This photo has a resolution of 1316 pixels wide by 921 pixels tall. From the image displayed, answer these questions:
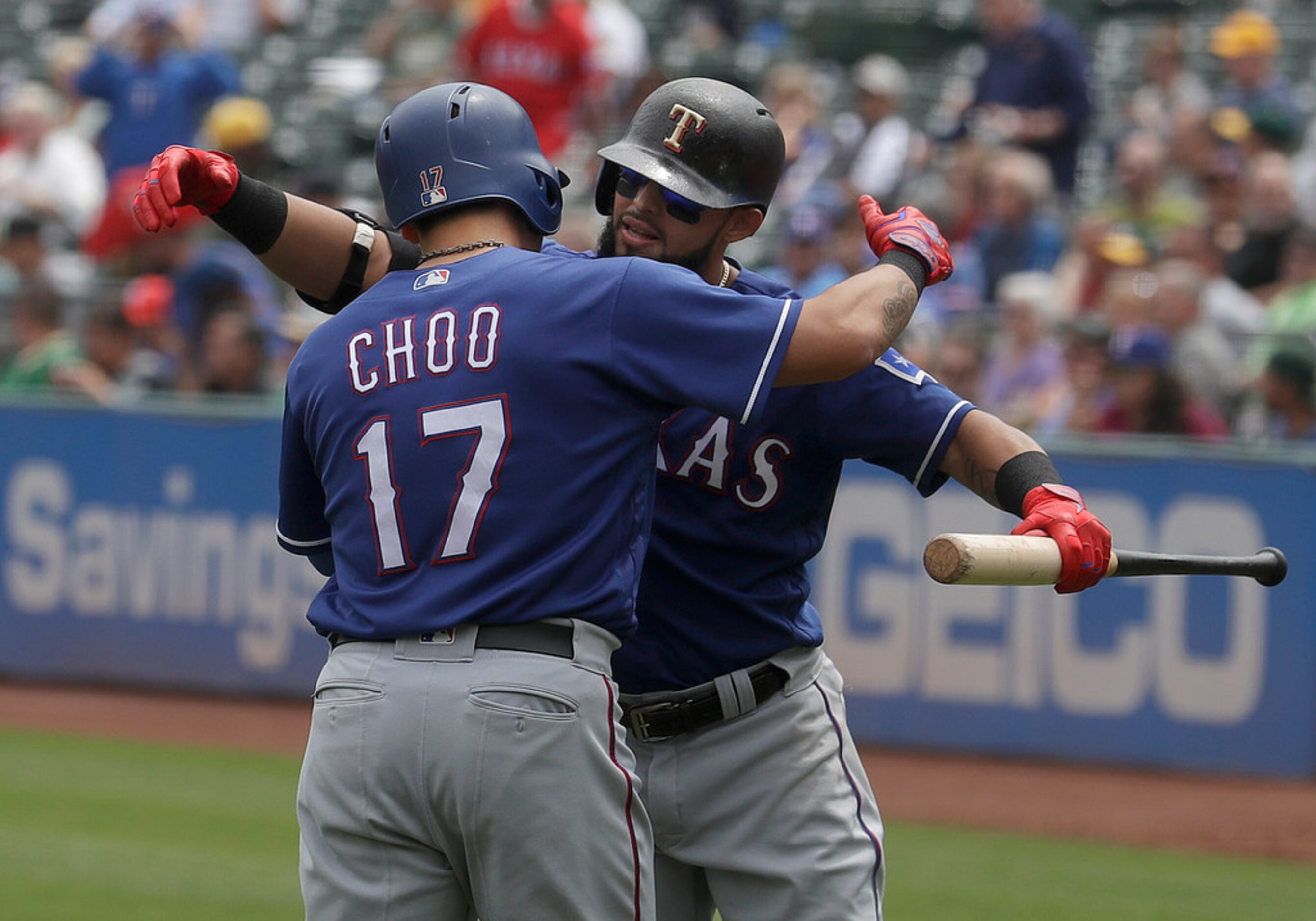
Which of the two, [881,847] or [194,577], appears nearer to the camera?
[881,847]

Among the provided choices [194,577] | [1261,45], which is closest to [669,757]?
[194,577]

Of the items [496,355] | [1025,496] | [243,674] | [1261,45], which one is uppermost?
[1261,45]

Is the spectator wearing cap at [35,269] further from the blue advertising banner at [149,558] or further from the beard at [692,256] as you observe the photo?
the beard at [692,256]

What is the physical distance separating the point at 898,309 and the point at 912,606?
588cm

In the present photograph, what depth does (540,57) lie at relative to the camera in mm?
12484

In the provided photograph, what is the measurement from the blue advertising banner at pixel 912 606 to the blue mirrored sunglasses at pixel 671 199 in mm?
5179

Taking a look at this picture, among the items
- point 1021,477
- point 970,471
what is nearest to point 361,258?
point 970,471

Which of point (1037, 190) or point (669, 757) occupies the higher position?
point (1037, 190)

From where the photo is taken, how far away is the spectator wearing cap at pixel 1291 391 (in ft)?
27.8

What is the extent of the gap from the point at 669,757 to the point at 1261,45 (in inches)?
342

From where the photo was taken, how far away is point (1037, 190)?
33.9 feet

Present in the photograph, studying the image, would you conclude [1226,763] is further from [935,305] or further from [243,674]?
[243,674]

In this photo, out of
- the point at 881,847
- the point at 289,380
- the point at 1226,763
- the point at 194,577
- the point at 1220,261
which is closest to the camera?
the point at 289,380

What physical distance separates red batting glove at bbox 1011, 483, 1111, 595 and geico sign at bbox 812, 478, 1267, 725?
515 centimetres
